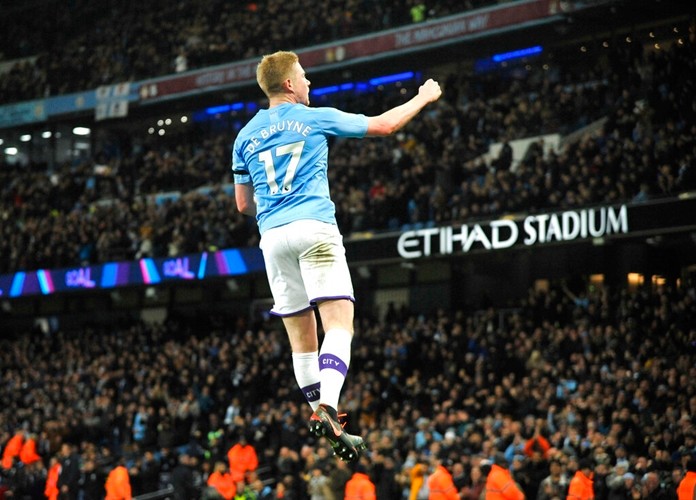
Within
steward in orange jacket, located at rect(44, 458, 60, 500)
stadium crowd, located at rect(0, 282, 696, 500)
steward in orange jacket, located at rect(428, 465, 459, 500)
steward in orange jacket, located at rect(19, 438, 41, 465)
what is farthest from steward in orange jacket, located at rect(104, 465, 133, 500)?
steward in orange jacket, located at rect(428, 465, 459, 500)

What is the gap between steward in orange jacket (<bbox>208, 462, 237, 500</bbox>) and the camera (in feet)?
73.2

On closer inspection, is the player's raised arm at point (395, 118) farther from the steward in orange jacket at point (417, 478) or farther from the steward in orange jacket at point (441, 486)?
the steward in orange jacket at point (417, 478)

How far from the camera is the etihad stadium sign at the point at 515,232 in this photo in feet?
81.4

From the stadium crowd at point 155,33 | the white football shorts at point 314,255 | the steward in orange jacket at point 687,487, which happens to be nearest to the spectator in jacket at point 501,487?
the steward in orange jacket at point 687,487

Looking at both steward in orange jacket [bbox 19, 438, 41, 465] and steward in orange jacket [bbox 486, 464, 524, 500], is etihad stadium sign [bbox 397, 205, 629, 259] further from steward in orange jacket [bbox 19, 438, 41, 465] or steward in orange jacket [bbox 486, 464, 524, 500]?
steward in orange jacket [bbox 19, 438, 41, 465]

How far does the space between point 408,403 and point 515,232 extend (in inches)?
196

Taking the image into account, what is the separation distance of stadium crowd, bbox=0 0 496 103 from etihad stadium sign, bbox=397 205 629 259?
29.2ft

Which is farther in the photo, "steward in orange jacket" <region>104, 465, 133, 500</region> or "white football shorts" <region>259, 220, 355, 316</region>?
"steward in orange jacket" <region>104, 465, 133, 500</region>

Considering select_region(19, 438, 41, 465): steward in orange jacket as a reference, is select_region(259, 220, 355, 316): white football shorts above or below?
above

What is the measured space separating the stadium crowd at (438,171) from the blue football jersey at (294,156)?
1911 cm

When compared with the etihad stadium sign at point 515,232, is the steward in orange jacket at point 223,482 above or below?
below

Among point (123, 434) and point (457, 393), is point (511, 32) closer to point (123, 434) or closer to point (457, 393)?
point (457, 393)

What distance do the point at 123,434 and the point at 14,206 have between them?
15.1 metres

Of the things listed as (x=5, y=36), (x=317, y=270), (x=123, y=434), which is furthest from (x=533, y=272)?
(x=5, y=36)
